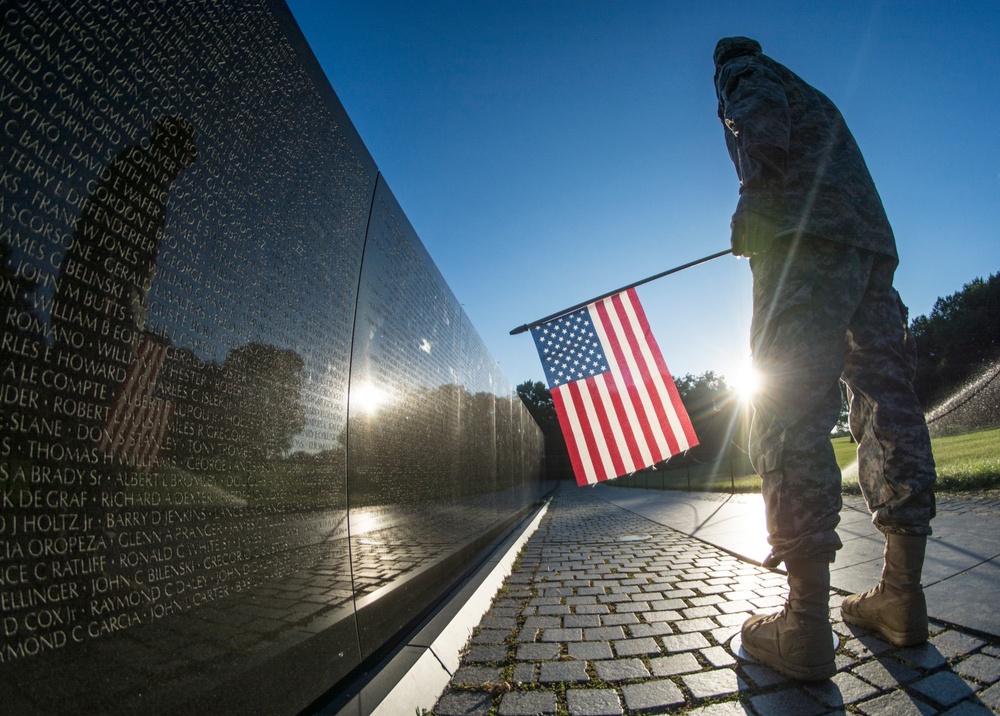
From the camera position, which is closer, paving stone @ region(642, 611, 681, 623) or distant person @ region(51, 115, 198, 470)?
A: distant person @ region(51, 115, 198, 470)

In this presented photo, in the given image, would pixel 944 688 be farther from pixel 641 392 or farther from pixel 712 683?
pixel 641 392

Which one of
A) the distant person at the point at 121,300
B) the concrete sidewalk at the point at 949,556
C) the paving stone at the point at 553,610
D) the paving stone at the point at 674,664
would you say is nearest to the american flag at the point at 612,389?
the concrete sidewalk at the point at 949,556

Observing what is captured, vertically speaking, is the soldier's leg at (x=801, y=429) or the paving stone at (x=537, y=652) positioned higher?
the soldier's leg at (x=801, y=429)

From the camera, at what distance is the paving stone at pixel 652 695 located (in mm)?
1521

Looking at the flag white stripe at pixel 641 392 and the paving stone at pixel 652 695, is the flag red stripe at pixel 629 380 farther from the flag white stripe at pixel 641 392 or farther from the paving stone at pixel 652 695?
the paving stone at pixel 652 695

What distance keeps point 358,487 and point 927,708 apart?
1.87 metres

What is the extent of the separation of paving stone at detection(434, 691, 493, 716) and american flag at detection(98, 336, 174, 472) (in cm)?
117

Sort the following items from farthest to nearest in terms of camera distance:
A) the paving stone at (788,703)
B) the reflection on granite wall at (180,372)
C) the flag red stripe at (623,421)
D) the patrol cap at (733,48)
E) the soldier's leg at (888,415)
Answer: the flag red stripe at (623,421) → the patrol cap at (733,48) → the soldier's leg at (888,415) → the paving stone at (788,703) → the reflection on granite wall at (180,372)

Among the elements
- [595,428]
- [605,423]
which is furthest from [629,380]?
[595,428]

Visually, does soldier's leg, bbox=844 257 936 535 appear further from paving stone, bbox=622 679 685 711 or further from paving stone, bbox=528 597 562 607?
paving stone, bbox=528 597 562 607

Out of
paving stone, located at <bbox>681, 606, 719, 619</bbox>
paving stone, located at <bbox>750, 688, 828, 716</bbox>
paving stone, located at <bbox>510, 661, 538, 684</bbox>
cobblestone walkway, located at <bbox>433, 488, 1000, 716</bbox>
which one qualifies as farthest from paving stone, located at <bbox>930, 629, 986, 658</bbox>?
paving stone, located at <bbox>510, 661, 538, 684</bbox>

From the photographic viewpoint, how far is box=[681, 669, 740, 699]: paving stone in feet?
5.16

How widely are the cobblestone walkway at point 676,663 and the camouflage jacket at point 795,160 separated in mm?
1523

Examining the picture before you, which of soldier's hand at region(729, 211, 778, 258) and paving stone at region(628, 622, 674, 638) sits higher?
soldier's hand at region(729, 211, 778, 258)
